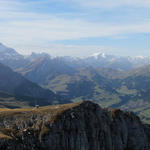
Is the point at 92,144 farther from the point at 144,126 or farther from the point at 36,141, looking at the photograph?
the point at 144,126

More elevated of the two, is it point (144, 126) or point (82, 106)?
point (82, 106)

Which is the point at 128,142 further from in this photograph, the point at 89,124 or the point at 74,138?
the point at 74,138

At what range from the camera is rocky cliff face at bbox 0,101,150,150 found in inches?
4055

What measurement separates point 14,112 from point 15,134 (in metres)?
22.2

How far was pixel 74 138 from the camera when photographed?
115312 millimetres

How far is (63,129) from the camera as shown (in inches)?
4493

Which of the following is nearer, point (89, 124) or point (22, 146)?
point (22, 146)

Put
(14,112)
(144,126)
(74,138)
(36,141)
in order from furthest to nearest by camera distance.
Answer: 1. (144,126)
2. (14,112)
3. (74,138)
4. (36,141)

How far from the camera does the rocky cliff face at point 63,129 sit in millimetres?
103000

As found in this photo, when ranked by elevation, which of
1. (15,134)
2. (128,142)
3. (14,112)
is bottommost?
(128,142)

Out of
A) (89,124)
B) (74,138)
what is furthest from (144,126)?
(74,138)

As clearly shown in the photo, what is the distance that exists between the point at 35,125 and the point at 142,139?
7016 cm

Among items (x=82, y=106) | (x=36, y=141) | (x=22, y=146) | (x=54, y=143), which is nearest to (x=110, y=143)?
(x=82, y=106)

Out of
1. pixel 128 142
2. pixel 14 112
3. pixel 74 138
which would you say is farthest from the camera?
pixel 128 142
